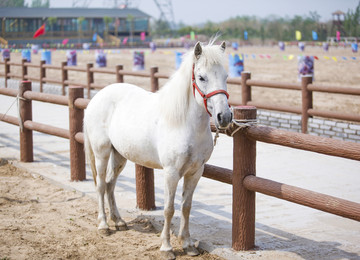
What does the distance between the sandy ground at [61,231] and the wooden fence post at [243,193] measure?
0.25 metres

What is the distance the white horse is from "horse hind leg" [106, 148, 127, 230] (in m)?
0.14

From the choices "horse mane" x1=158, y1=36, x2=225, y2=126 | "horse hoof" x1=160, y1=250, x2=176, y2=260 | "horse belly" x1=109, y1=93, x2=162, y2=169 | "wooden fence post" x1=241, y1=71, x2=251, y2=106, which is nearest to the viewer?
"horse mane" x1=158, y1=36, x2=225, y2=126

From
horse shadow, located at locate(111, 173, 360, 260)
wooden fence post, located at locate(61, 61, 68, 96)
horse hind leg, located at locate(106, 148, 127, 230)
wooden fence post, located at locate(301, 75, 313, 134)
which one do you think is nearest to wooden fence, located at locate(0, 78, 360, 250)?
horse shadow, located at locate(111, 173, 360, 260)

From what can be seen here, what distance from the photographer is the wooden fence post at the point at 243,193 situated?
3621mm

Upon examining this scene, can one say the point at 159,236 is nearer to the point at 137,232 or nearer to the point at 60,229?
the point at 137,232

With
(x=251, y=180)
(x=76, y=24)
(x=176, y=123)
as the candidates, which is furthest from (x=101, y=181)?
(x=76, y=24)

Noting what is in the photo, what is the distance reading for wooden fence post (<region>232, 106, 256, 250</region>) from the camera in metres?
3.62

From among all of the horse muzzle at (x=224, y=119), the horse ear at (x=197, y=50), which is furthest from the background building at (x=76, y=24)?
the horse muzzle at (x=224, y=119)

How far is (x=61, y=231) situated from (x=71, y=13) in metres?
65.7

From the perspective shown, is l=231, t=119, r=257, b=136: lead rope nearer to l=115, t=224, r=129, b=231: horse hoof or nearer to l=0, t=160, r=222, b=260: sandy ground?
l=0, t=160, r=222, b=260: sandy ground

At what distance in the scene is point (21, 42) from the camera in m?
51.6

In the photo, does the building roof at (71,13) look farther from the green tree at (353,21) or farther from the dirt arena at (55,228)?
the dirt arena at (55,228)

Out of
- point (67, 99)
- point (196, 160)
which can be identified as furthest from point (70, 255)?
point (67, 99)

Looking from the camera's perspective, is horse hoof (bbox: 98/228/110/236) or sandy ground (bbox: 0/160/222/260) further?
horse hoof (bbox: 98/228/110/236)
